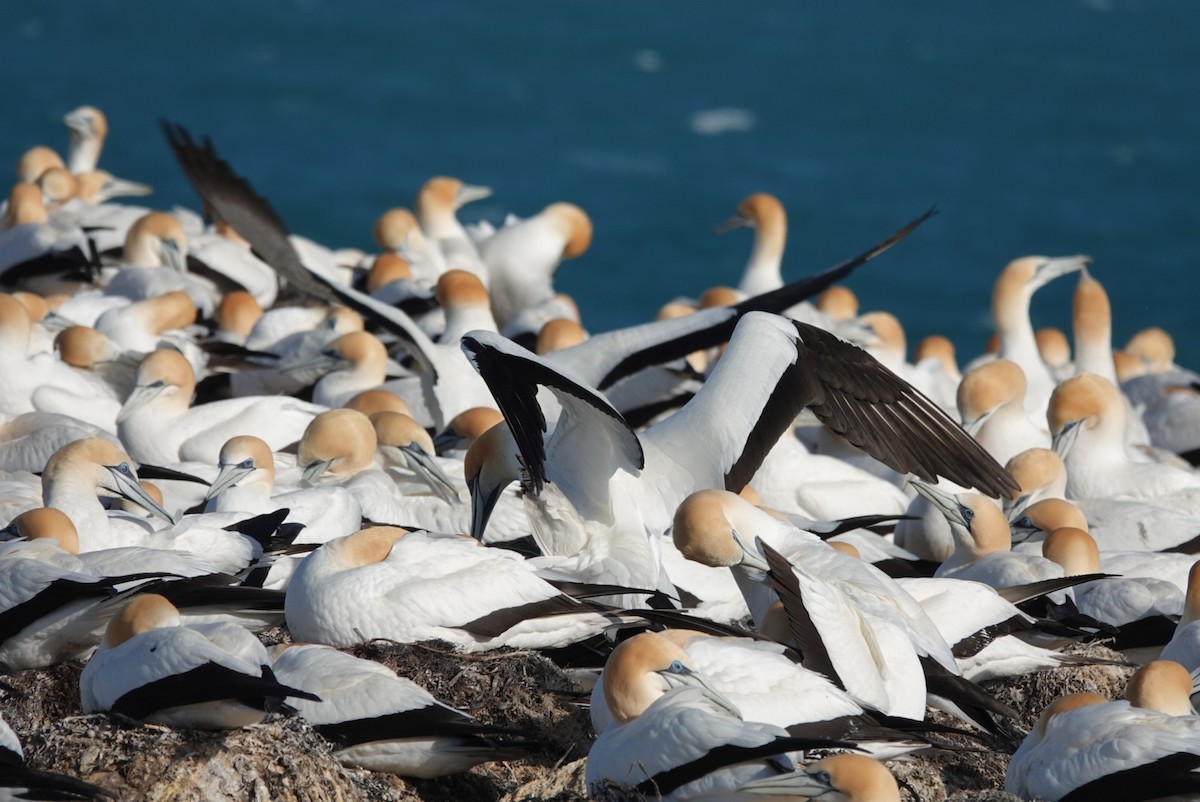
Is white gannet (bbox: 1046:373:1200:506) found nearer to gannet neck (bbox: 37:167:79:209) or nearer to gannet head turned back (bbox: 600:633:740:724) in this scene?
gannet head turned back (bbox: 600:633:740:724)

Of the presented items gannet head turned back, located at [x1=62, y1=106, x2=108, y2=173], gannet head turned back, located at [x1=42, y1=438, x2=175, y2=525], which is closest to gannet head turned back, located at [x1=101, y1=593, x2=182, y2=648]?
gannet head turned back, located at [x1=42, y1=438, x2=175, y2=525]

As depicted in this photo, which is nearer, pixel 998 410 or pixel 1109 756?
pixel 1109 756

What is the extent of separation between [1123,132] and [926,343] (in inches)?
879

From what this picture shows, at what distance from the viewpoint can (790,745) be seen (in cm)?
376

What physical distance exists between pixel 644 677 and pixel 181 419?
3.98 m

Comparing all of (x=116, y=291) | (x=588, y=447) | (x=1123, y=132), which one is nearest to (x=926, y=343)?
(x=116, y=291)

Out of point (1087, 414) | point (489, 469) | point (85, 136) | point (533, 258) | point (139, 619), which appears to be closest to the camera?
point (139, 619)

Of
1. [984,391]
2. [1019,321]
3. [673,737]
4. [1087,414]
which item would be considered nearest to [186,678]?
[673,737]

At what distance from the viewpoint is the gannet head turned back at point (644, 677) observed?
411 cm

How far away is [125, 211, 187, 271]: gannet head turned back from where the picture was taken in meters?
10.5

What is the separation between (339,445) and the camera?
6871 mm

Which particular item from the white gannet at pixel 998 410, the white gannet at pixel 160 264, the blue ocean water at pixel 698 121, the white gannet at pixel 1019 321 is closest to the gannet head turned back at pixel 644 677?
the white gannet at pixel 998 410

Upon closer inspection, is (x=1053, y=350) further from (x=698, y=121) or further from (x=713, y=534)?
(x=698, y=121)

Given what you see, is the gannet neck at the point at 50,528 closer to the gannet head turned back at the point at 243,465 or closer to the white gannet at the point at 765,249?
the gannet head turned back at the point at 243,465
